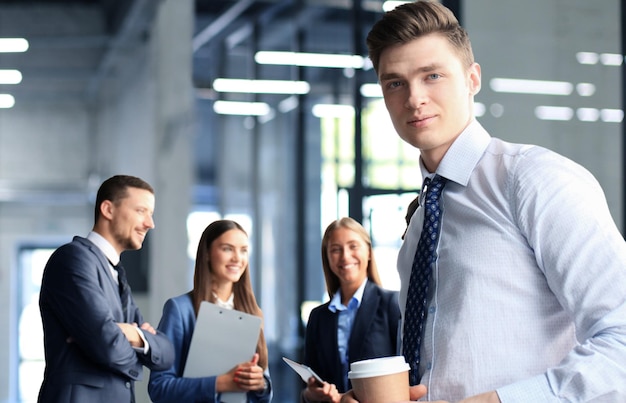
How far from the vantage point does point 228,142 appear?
1048 centimetres

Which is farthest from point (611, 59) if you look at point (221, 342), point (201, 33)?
point (201, 33)

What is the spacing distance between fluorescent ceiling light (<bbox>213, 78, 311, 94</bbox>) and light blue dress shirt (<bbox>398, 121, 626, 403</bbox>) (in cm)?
800

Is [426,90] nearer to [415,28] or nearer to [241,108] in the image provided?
[415,28]

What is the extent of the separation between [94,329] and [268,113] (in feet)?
23.4

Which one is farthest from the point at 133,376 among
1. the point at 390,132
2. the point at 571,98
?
the point at 390,132

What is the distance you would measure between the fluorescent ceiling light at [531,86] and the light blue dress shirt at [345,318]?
2.99m

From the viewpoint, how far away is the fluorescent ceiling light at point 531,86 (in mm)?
6141

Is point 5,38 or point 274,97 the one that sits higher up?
point 5,38

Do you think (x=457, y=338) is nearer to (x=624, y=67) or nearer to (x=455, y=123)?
(x=455, y=123)

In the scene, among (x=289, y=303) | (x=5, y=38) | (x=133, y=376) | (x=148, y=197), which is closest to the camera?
(x=133, y=376)

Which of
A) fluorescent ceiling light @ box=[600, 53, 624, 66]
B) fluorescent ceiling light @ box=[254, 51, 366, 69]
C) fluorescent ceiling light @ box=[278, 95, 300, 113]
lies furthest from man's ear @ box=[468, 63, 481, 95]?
fluorescent ceiling light @ box=[278, 95, 300, 113]

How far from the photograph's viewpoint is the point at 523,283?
1.21 meters

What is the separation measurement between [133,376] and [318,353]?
72 cm

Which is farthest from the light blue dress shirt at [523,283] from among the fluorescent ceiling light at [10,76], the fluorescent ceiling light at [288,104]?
the fluorescent ceiling light at [10,76]
